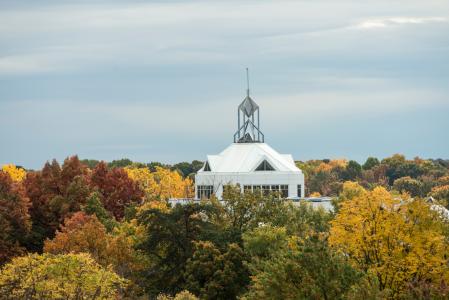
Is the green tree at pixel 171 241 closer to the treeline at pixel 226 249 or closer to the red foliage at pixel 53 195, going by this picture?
the treeline at pixel 226 249

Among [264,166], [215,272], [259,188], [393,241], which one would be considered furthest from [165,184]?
[393,241]

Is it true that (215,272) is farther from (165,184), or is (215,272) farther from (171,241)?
(165,184)

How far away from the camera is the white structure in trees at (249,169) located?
120 meters

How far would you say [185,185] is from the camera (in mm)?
160375

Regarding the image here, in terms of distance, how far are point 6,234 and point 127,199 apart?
73.5 feet

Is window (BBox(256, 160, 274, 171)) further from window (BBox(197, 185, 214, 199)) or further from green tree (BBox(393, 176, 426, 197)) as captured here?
green tree (BBox(393, 176, 426, 197))

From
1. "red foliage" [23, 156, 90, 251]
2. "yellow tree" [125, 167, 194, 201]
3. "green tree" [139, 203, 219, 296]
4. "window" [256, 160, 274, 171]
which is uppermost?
"yellow tree" [125, 167, 194, 201]

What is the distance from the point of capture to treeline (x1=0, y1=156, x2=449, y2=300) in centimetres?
5428

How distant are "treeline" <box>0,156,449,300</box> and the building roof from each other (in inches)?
938

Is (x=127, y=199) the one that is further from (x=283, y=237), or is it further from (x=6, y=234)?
(x=283, y=237)

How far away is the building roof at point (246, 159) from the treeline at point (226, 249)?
78.2 feet

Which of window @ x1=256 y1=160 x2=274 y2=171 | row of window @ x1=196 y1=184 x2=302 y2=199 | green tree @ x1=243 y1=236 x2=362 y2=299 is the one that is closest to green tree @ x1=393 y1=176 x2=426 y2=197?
row of window @ x1=196 y1=184 x2=302 y2=199

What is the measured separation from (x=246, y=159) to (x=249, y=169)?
66.7 inches

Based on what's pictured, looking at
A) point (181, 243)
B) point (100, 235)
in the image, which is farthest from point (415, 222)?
point (100, 235)
